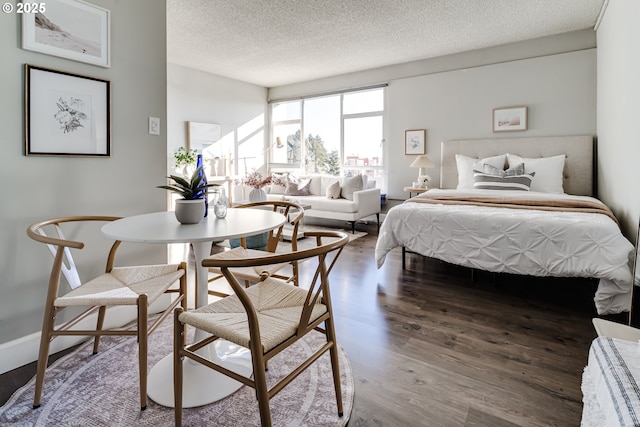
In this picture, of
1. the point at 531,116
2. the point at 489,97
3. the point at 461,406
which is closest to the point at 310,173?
the point at 489,97

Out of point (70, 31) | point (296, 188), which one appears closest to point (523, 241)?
point (70, 31)

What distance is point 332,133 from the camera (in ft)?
21.6

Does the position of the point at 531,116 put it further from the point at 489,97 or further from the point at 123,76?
the point at 123,76

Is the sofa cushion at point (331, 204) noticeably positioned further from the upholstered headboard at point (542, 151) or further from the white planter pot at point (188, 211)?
the white planter pot at point (188, 211)

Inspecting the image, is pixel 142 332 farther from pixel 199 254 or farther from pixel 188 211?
pixel 188 211

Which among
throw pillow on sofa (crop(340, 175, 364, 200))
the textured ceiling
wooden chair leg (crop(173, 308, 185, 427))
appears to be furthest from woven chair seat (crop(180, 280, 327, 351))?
throw pillow on sofa (crop(340, 175, 364, 200))

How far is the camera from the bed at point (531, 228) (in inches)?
86.0

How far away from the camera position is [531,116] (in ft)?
15.1

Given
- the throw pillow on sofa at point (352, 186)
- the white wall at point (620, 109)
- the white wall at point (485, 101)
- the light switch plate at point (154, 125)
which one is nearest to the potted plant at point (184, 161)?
the throw pillow on sofa at point (352, 186)

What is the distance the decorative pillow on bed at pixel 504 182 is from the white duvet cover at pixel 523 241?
1104mm

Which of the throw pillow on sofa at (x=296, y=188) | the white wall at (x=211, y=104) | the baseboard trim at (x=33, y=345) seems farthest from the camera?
the throw pillow on sofa at (x=296, y=188)

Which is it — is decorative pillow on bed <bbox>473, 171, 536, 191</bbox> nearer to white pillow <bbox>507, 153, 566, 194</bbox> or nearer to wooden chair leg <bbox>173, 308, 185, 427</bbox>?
white pillow <bbox>507, 153, 566, 194</bbox>

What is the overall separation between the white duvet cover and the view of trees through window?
322cm

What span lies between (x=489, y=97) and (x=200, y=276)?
470 centimetres
